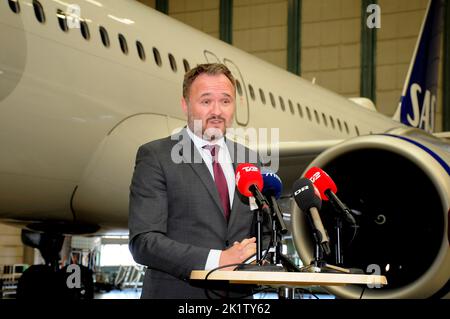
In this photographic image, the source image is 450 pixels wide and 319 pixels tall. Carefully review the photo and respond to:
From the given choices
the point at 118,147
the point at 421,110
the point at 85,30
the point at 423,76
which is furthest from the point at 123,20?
the point at 421,110

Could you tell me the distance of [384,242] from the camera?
3449 millimetres

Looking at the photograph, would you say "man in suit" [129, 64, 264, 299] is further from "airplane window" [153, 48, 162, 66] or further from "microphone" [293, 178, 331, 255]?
"airplane window" [153, 48, 162, 66]

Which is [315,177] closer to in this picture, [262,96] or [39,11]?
[39,11]

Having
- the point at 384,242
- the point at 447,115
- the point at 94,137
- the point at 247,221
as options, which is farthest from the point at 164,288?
the point at 447,115

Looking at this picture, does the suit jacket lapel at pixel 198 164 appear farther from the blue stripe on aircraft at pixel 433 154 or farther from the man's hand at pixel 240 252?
the blue stripe on aircraft at pixel 433 154

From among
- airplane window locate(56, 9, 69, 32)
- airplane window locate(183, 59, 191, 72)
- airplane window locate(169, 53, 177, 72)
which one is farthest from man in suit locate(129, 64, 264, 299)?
airplane window locate(183, 59, 191, 72)

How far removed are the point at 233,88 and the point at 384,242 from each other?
207cm

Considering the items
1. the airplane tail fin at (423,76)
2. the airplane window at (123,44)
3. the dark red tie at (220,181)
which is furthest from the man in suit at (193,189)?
the airplane tail fin at (423,76)

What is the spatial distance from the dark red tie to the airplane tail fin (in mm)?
7496

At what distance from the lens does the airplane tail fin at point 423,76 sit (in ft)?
29.3

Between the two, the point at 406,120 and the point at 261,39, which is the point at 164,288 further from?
the point at 261,39

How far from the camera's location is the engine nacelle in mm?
3328

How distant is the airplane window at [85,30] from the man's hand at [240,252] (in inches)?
104

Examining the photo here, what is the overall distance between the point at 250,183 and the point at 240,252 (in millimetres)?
147
